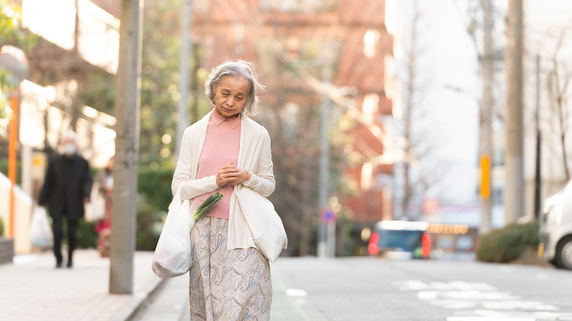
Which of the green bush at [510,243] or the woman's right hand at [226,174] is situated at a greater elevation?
the woman's right hand at [226,174]

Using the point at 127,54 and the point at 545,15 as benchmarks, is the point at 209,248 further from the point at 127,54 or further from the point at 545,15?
the point at 545,15

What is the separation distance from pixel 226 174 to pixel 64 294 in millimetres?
4219

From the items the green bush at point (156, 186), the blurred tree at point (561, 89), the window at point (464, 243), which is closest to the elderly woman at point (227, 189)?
the blurred tree at point (561, 89)

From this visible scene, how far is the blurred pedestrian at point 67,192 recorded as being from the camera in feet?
38.8

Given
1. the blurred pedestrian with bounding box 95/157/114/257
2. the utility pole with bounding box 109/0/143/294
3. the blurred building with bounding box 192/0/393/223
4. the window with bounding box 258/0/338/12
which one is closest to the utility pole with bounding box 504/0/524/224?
the blurred pedestrian with bounding box 95/157/114/257

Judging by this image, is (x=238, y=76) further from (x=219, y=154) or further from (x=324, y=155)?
(x=324, y=155)

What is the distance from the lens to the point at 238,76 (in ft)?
16.5

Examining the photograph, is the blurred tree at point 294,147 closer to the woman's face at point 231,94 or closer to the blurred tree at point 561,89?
the blurred tree at point 561,89

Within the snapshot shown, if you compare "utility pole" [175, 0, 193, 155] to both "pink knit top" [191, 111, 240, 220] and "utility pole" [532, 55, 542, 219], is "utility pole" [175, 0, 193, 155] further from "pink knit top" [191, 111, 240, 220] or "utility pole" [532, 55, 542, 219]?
"pink knit top" [191, 111, 240, 220]

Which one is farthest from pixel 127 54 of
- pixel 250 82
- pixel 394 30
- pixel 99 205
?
pixel 394 30

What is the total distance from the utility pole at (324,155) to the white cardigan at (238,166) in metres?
30.8

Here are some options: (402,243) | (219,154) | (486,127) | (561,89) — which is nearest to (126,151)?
(219,154)

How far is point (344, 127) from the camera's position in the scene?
40406 mm

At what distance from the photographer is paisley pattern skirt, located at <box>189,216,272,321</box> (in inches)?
190
